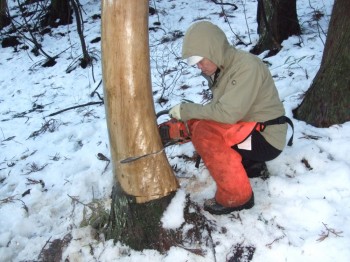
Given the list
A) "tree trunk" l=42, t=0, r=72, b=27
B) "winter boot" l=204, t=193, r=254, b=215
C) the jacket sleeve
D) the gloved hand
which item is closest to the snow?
"winter boot" l=204, t=193, r=254, b=215

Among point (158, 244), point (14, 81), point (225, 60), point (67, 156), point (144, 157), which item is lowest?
point (14, 81)

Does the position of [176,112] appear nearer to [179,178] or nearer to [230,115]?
[230,115]

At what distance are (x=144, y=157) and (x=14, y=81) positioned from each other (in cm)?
424

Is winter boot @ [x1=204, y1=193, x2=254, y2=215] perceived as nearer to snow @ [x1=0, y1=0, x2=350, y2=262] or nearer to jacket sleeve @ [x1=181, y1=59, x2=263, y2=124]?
snow @ [x1=0, y1=0, x2=350, y2=262]

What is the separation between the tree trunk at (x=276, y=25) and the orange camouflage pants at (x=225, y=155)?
8.12ft

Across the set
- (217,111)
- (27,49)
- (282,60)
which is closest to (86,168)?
(217,111)

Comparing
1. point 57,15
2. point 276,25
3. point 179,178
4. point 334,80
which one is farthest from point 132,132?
point 57,15

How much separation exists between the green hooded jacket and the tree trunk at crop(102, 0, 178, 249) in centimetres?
26

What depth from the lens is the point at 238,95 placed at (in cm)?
196

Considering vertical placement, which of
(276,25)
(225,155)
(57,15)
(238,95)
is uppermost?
(238,95)

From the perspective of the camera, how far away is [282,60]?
4215mm

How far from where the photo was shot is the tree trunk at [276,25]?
434 cm

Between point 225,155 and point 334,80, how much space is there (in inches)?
46.6

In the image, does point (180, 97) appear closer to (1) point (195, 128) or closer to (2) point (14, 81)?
(1) point (195, 128)
